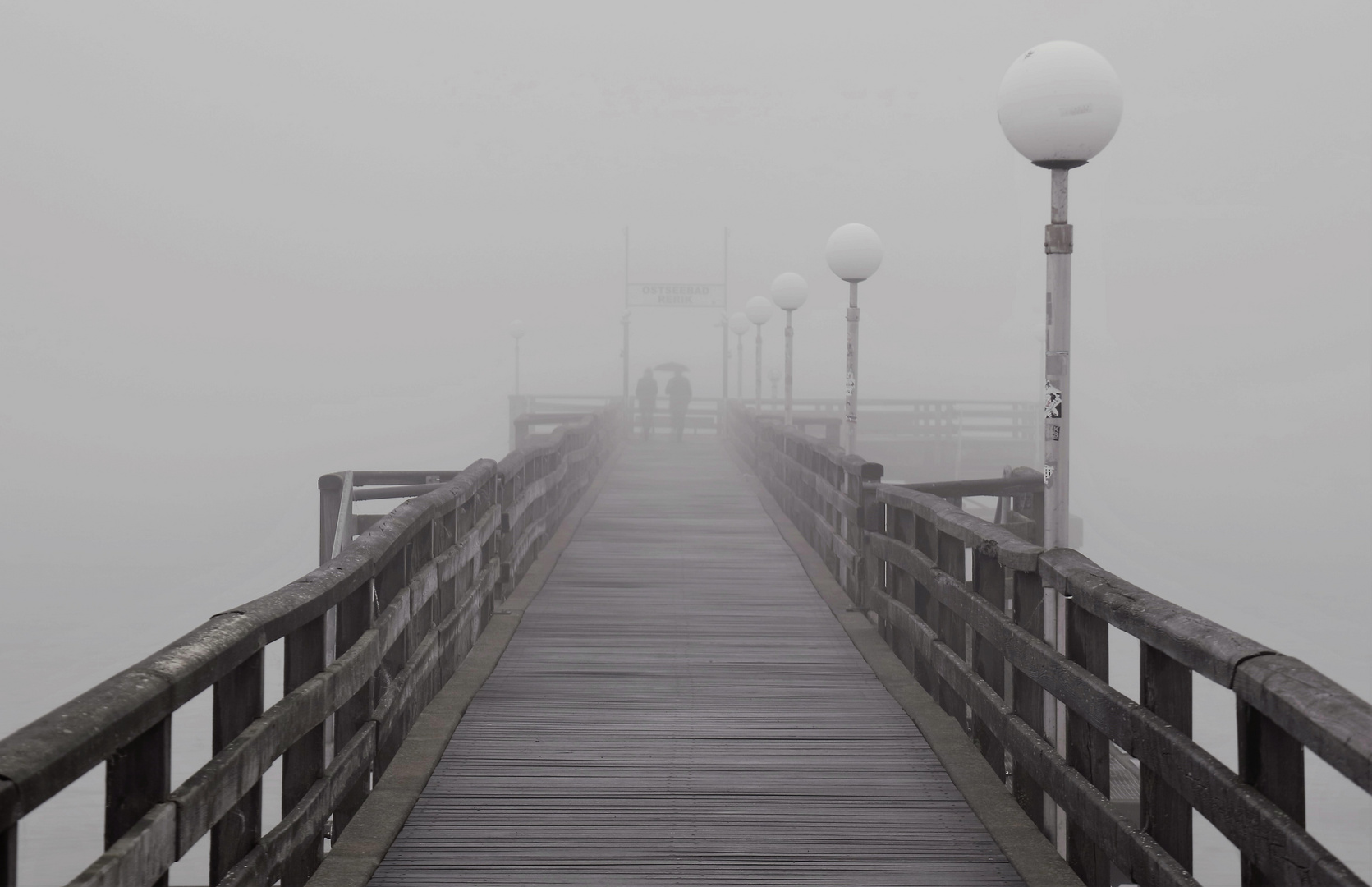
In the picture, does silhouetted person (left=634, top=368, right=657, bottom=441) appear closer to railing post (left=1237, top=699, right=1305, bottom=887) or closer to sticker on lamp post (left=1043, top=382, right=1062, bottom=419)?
sticker on lamp post (left=1043, top=382, right=1062, bottom=419)

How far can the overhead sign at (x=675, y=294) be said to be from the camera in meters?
42.4

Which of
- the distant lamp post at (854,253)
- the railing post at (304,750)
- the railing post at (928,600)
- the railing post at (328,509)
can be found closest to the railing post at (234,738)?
the railing post at (304,750)

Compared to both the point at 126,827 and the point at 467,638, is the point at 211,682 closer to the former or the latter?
the point at 126,827

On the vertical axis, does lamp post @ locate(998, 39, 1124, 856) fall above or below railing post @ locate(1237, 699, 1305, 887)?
above

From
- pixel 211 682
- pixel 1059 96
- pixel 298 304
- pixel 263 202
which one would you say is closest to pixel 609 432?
pixel 1059 96

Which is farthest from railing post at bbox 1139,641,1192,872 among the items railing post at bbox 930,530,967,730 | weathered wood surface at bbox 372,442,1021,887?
railing post at bbox 930,530,967,730

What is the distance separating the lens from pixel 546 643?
26.5ft

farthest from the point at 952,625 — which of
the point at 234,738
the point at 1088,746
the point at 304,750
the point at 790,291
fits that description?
the point at 790,291

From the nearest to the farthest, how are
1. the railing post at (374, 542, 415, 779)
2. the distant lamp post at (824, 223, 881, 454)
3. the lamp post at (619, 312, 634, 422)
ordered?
the railing post at (374, 542, 415, 779), the distant lamp post at (824, 223, 881, 454), the lamp post at (619, 312, 634, 422)

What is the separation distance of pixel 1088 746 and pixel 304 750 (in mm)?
2257

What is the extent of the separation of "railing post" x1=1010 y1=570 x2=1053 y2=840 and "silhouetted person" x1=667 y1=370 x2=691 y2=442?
27199 millimetres

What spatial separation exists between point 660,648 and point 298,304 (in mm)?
158823

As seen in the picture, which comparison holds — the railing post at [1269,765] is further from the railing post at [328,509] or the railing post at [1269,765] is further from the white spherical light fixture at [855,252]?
the white spherical light fixture at [855,252]

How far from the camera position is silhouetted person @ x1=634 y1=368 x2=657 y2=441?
32.5 metres
